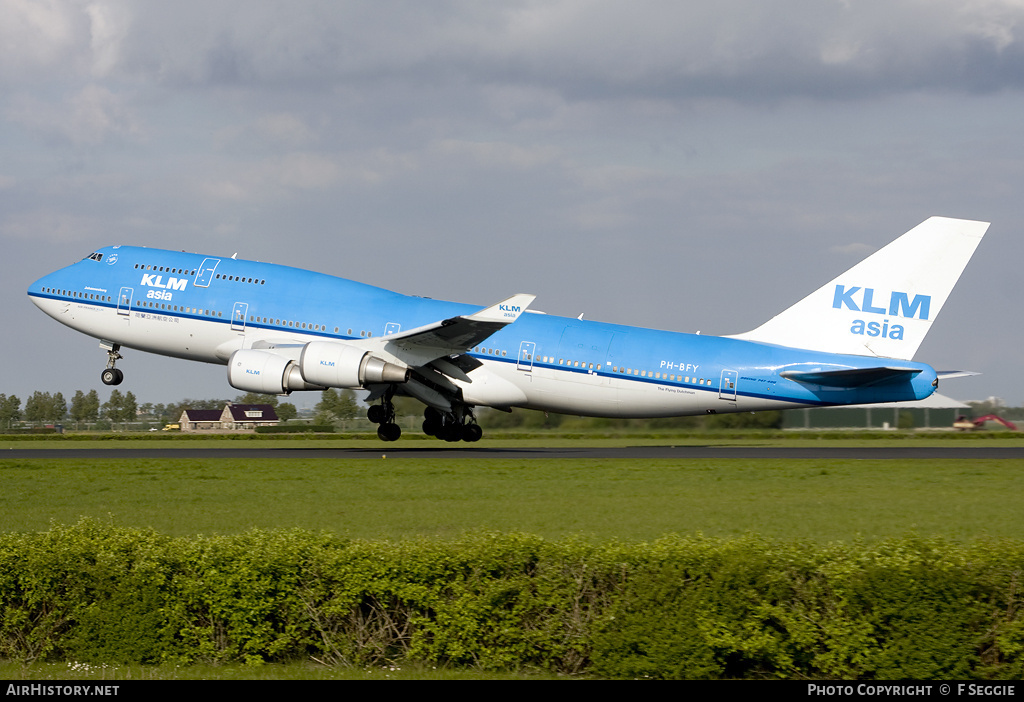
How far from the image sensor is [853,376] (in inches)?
1522

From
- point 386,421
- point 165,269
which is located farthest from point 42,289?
point 386,421

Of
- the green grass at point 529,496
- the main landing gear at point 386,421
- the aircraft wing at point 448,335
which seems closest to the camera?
the green grass at point 529,496

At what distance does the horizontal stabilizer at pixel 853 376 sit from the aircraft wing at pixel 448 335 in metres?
11.7

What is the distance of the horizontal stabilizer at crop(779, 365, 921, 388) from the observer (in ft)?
125

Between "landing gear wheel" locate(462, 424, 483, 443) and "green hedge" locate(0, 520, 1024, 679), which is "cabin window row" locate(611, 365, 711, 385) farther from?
"green hedge" locate(0, 520, 1024, 679)

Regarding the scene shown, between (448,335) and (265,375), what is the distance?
276 inches

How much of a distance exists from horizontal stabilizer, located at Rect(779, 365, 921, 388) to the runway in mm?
2727

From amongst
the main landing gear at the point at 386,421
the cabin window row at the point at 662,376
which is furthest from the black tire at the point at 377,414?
the cabin window row at the point at 662,376

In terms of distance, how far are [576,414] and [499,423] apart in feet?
17.9

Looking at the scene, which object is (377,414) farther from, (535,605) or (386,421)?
(535,605)

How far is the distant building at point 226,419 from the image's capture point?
257 ft

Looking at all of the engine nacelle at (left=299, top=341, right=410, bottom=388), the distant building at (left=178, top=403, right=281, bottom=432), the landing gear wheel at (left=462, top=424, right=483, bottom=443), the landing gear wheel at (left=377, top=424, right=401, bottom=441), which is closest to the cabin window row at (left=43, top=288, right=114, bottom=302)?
→ the engine nacelle at (left=299, top=341, right=410, bottom=388)

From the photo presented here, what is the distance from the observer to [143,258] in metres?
42.9

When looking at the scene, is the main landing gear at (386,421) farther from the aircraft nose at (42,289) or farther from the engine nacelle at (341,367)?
the aircraft nose at (42,289)
